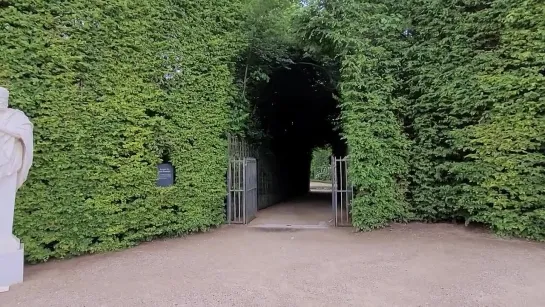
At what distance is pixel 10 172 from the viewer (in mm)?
4949

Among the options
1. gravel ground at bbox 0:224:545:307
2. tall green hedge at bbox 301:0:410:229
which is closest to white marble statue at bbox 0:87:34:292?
gravel ground at bbox 0:224:545:307

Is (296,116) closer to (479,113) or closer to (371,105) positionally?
(371,105)

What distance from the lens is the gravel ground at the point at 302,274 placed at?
4363mm

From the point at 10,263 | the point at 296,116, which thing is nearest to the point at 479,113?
the point at 10,263

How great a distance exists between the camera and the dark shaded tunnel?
514 inches

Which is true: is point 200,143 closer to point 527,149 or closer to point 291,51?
point 291,51

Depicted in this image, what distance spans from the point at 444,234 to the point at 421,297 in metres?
3.76

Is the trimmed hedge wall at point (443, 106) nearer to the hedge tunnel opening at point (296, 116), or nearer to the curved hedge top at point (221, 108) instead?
the curved hedge top at point (221, 108)

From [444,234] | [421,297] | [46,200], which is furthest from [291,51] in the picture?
[421,297]

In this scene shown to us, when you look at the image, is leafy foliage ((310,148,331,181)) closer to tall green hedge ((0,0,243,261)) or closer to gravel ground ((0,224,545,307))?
tall green hedge ((0,0,243,261))

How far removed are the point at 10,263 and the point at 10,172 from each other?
3.87 feet

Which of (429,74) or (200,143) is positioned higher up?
(429,74)

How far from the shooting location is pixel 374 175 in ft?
26.6

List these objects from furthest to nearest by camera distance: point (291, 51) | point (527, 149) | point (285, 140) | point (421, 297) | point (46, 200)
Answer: point (285, 140) < point (291, 51) < point (527, 149) < point (46, 200) < point (421, 297)
